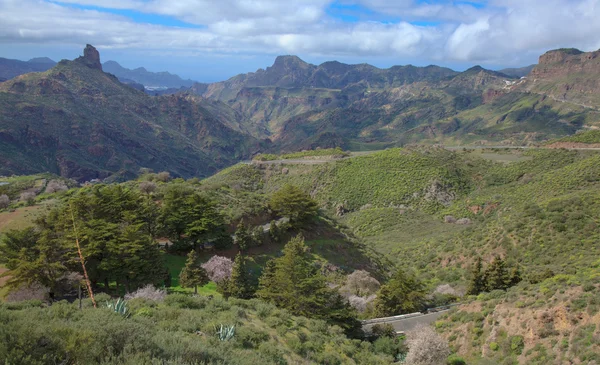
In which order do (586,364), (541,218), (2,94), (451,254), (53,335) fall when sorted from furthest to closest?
1. (2,94)
2. (451,254)
3. (541,218)
4. (586,364)
5. (53,335)

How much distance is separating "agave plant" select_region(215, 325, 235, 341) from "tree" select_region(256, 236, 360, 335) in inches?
286

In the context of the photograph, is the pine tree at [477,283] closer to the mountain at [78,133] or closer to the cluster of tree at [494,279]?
the cluster of tree at [494,279]

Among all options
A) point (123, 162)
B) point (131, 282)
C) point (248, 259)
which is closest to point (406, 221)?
point (248, 259)

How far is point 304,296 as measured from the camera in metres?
20.0

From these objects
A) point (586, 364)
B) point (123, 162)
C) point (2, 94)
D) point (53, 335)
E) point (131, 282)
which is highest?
point (2, 94)

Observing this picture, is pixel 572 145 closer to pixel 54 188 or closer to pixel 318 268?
pixel 318 268

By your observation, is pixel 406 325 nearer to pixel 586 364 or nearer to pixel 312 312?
pixel 312 312

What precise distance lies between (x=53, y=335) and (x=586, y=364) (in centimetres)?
1757

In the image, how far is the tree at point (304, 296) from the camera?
1958cm

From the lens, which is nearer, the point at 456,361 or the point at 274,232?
the point at 456,361

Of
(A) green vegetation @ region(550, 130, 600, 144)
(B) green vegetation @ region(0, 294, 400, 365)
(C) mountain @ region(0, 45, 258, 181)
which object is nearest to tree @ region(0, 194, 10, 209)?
(B) green vegetation @ region(0, 294, 400, 365)

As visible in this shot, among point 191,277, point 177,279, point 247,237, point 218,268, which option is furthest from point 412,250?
point 191,277

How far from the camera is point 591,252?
2809 cm

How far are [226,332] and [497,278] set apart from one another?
20.7 m
